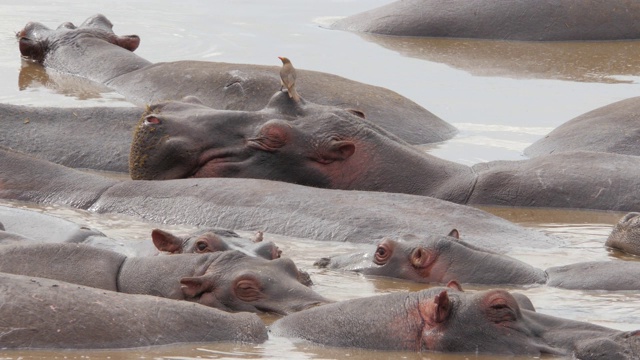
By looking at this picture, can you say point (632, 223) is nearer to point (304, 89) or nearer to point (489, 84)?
point (304, 89)

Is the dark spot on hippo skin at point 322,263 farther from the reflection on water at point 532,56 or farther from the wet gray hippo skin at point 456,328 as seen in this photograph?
the reflection on water at point 532,56

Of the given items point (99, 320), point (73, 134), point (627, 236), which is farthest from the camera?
point (73, 134)

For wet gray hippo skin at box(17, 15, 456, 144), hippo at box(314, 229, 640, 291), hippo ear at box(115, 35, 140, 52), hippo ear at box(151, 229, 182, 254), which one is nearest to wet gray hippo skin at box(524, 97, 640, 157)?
wet gray hippo skin at box(17, 15, 456, 144)

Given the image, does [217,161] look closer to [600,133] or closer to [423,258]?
[423,258]

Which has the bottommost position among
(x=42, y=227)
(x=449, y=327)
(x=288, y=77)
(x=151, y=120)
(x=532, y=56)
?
(x=532, y=56)

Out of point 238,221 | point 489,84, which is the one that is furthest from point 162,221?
point 489,84

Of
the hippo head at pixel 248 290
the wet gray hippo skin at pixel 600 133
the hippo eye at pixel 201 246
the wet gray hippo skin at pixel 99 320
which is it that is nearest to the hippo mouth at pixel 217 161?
the hippo eye at pixel 201 246

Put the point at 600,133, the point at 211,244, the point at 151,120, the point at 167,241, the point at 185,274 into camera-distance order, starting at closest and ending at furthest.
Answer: the point at 185,274, the point at 211,244, the point at 167,241, the point at 151,120, the point at 600,133

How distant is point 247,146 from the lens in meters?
9.48

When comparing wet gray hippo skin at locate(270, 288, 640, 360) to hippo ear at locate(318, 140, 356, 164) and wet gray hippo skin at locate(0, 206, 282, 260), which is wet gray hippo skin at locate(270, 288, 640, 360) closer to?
wet gray hippo skin at locate(0, 206, 282, 260)

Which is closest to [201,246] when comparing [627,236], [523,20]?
[627,236]

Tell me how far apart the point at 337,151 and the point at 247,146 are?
1.71 feet

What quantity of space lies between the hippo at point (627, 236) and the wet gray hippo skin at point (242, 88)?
3.28 m

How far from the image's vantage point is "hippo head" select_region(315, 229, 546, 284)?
24.7 feet
